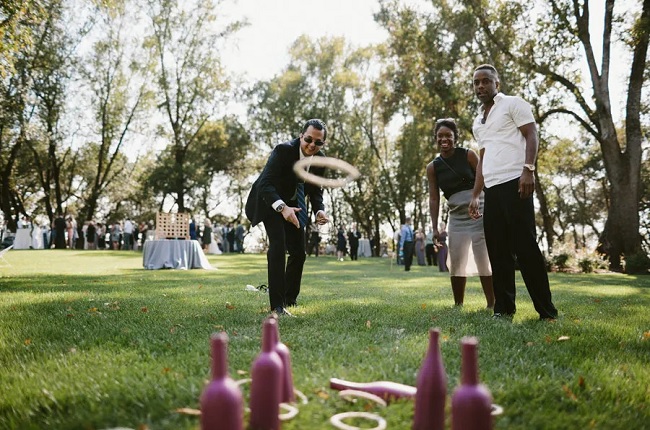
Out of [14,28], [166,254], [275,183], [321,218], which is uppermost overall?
[14,28]

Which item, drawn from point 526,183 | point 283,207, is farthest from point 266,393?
point 526,183

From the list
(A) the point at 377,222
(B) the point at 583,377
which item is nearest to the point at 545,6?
(B) the point at 583,377

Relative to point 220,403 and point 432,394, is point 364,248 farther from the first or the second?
point 220,403

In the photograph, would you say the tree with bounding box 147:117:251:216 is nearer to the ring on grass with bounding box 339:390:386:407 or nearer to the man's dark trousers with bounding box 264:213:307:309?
the man's dark trousers with bounding box 264:213:307:309

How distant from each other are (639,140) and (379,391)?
68.7 ft

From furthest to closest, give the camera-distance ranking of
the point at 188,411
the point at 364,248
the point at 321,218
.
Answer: the point at 364,248 → the point at 321,218 → the point at 188,411

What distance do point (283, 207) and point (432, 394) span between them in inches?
138

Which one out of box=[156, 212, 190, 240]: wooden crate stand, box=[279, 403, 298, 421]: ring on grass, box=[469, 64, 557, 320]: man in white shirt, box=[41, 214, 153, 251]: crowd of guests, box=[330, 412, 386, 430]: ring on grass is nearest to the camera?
box=[330, 412, 386, 430]: ring on grass

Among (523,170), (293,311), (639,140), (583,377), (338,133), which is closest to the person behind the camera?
(583,377)

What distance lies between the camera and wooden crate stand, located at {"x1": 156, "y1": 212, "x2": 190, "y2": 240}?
16.8 m

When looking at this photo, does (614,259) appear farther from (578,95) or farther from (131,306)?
(131,306)

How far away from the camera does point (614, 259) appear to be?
19938 millimetres

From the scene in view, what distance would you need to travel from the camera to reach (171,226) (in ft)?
55.8

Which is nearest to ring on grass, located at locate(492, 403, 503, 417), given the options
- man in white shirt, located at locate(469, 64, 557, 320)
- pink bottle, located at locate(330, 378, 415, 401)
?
pink bottle, located at locate(330, 378, 415, 401)
